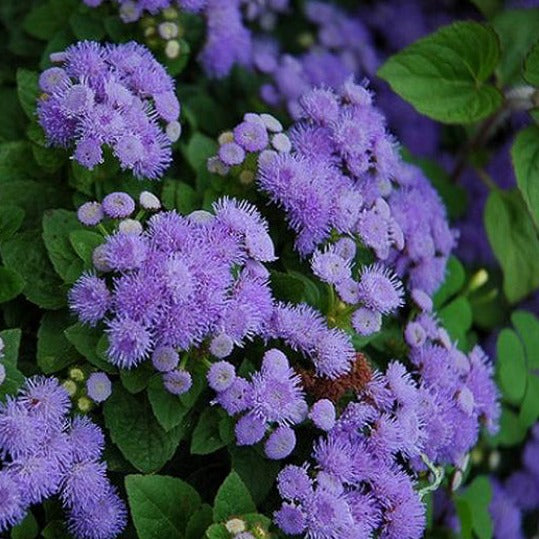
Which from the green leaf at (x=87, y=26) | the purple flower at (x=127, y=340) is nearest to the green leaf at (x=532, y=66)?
the green leaf at (x=87, y=26)

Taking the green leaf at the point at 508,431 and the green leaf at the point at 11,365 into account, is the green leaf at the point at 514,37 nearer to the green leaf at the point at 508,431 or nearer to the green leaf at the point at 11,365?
the green leaf at the point at 508,431

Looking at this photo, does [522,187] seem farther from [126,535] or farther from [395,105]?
[126,535]

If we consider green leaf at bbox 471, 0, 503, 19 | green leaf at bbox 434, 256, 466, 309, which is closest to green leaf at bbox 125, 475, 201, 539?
green leaf at bbox 434, 256, 466, 309

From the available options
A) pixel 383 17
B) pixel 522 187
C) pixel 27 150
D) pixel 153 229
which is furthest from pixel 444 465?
pixel 383 17

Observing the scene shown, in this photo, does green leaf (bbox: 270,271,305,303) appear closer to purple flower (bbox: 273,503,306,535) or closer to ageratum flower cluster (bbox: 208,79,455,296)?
ageratum flower cluster (bbox: 208,79,455,296)

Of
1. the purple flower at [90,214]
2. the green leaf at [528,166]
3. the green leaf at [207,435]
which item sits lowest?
the green leaf at [207,435]

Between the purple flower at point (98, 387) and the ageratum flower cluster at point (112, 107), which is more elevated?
the ageratum flower cluster at point (112, 107)

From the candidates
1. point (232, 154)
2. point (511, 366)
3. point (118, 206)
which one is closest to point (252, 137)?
point (232, 154)
